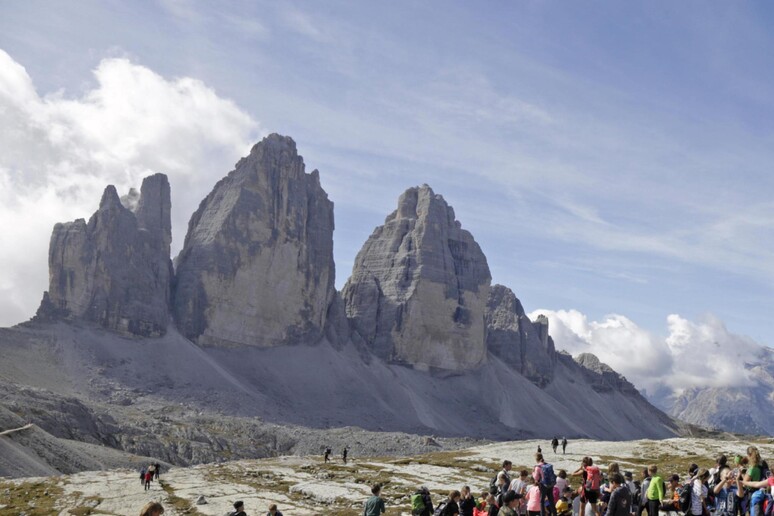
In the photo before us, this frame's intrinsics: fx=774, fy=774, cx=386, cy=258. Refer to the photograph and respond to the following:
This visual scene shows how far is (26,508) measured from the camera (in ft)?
161

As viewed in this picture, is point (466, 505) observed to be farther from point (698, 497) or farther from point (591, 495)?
point (698, 497)

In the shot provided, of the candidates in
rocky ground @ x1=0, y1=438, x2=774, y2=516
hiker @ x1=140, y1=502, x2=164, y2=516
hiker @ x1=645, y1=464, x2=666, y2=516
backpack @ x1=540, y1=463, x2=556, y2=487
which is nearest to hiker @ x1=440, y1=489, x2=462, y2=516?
backpack @ x1=540, y1=463, x2=556, y2=487

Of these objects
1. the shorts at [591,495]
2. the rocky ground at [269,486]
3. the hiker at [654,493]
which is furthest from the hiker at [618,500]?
the rocky ground at [269,486]

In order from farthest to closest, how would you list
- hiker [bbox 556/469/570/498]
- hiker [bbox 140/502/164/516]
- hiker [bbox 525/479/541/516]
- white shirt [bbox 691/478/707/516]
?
hiker [bbox 556/469/570/498], white shirt [bbox 691/478/707/516], hiker [bbox 525/479/541/516], hiker [bbox 140/502/164/516]

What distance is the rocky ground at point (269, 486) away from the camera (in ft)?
153

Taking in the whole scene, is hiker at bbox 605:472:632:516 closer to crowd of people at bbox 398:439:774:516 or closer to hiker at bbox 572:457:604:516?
crowd of people at bbox 398:439:774:516

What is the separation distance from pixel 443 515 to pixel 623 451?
237ft

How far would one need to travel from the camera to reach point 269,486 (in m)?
55.6

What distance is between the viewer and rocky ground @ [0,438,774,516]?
153ft

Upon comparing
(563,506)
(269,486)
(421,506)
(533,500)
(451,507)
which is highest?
(533,500)

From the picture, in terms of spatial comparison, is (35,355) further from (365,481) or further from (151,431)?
(365,481)

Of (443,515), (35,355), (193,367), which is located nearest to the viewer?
(443,515)

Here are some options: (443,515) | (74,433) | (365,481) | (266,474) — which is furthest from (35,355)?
(443,515)

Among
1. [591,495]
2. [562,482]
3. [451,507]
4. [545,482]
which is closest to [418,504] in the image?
[451,507]
